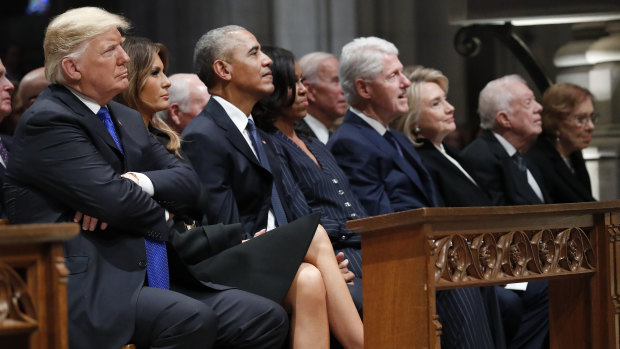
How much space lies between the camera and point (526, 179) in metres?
6.43

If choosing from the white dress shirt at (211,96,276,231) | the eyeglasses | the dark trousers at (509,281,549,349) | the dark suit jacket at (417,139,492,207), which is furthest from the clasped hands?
the eyeglasses

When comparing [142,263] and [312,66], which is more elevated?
[312,66]

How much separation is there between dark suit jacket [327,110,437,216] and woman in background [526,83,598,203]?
52.6 inches

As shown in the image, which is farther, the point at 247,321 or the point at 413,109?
the point at 413,109

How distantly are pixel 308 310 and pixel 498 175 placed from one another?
2.41m

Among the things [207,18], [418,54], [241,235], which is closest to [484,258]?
[241,235]

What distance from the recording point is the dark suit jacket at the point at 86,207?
3.73 meters

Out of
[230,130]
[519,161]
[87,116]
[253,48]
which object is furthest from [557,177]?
[87,116]

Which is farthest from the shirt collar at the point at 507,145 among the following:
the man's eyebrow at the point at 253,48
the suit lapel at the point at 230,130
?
the suit lapel at the point at 230,130

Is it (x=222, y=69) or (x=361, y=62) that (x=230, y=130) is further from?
(x=361, y=62)

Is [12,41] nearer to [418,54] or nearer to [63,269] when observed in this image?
[418,54]

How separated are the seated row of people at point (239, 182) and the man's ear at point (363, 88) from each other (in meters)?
0.01

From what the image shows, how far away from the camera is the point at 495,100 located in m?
6.89

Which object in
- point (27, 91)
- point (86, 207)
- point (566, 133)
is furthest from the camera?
point (566, 133)
